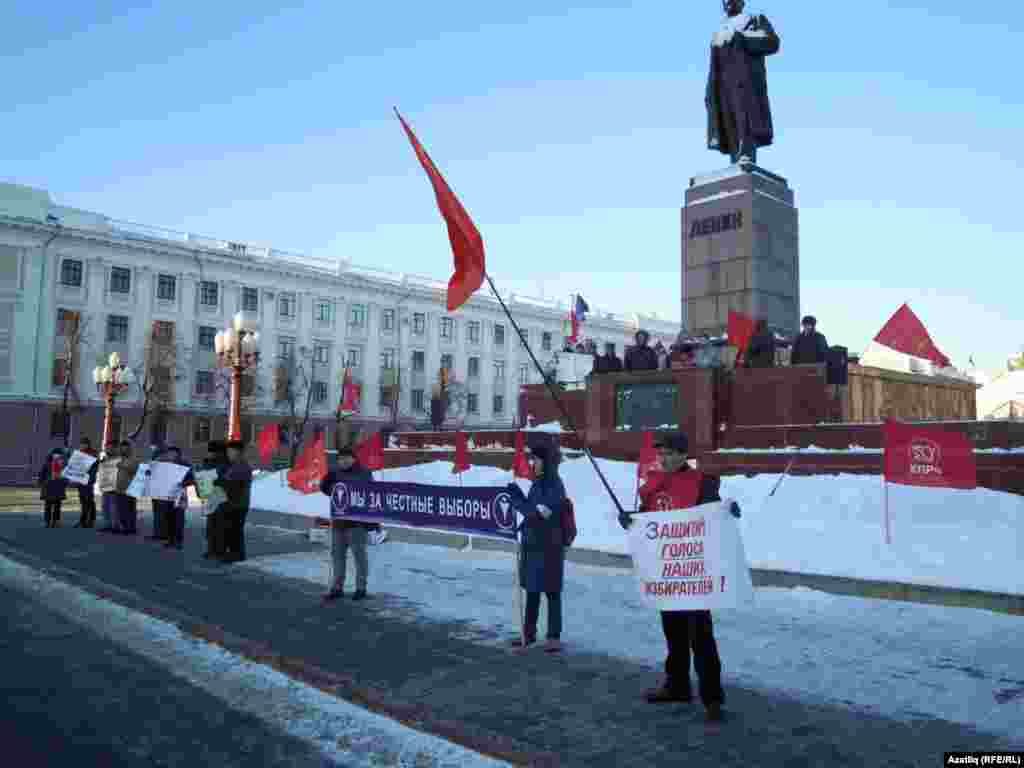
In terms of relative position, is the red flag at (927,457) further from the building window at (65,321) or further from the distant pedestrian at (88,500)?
the building window at (65,321)

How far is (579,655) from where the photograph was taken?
261 inches

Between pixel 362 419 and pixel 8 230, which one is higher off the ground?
pixel 8 230

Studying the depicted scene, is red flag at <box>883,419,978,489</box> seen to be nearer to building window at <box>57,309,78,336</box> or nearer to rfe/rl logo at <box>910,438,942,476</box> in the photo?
rfe/rl logo at <box>910,438,942,476</box>

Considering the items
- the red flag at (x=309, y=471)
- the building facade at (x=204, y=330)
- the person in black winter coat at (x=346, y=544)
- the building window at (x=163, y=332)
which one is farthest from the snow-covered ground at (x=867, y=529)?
the building window at (x=163, y=332)

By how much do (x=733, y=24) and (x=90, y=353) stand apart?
44.2 m

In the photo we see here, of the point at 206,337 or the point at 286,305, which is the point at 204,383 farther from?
the point at 286,305

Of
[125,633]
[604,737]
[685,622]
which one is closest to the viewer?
[604,737]

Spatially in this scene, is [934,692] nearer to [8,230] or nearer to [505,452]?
[505,452]

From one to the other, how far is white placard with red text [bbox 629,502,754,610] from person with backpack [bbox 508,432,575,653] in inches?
58.3

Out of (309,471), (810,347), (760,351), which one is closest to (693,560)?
(810,347)

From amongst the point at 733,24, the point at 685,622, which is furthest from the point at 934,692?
the point at 733,24

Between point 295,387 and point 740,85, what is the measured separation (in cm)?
4558

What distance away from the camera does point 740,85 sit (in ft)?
61.7

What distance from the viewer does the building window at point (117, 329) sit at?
2007 inches
